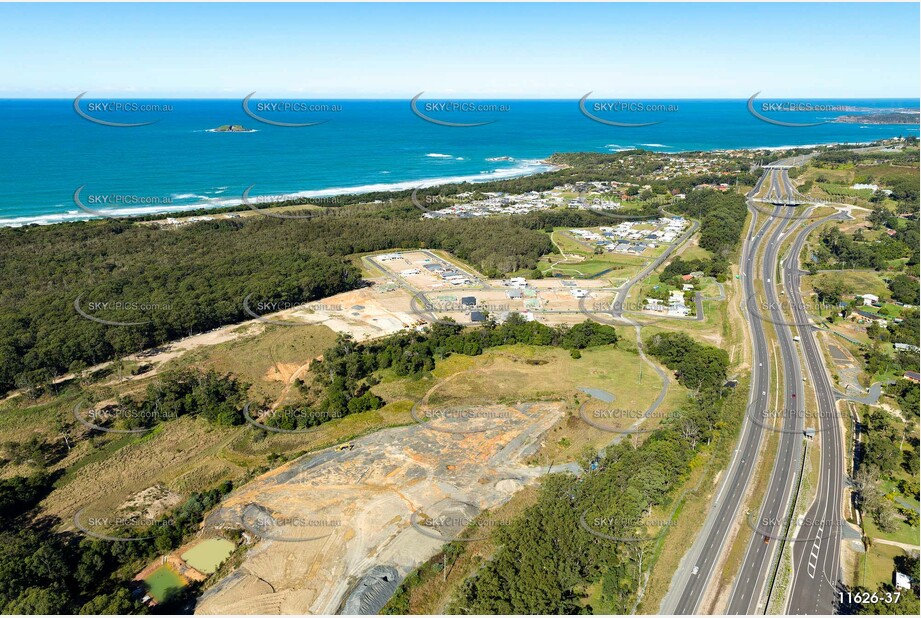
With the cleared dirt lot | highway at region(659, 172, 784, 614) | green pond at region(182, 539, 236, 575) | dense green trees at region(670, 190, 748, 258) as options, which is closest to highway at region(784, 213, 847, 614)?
highway at region(659, 172, 784, 614)

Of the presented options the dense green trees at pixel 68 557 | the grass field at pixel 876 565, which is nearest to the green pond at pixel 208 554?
the dense green trees at pixel 68 557

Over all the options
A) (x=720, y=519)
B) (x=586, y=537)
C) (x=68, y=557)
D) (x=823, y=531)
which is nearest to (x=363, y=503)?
(x=586, y=537)

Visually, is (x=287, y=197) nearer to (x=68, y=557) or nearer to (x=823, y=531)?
(x=68, y=557)

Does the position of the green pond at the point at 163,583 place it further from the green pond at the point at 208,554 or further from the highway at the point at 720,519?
the highway at the point at 720,519

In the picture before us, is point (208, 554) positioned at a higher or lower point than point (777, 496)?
lower

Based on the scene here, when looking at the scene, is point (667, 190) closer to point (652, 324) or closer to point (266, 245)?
point (652, 324)

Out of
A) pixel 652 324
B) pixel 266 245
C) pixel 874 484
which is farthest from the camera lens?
pixel 266 245

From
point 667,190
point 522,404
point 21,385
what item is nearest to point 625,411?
point 522,404
